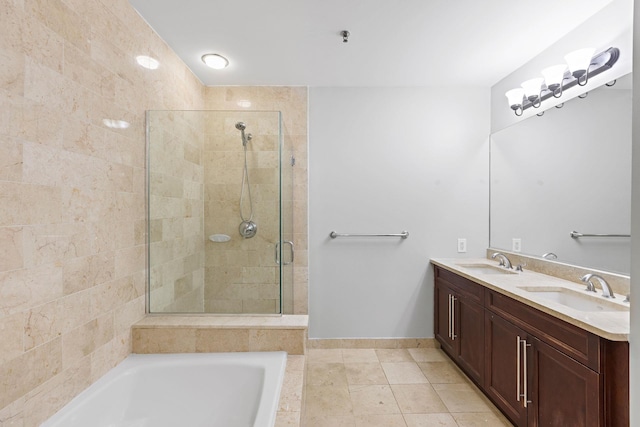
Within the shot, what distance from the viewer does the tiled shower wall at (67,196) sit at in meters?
1.22

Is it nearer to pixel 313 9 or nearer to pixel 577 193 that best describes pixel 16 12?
pixel 313 9

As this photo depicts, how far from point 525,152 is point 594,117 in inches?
25.3

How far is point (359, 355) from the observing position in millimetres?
3035

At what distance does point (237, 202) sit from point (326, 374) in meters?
1.52

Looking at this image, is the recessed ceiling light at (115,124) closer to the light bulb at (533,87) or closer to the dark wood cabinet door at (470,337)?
the dark wood cabinet door at (470,337)

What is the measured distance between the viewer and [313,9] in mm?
2006

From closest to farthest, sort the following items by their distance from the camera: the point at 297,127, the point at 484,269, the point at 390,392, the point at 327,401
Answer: the point at 327,401 < the point at 390,392 < the point at 484,269 < the point at 297,127

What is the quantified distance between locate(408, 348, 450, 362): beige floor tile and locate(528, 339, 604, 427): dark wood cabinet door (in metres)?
1.16

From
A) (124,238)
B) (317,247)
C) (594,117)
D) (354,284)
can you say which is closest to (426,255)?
(354,284)

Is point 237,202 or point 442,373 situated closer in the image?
point 237,202

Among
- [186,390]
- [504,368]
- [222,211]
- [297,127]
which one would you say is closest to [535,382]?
[504,368]

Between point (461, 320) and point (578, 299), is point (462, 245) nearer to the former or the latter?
point (461, 320)

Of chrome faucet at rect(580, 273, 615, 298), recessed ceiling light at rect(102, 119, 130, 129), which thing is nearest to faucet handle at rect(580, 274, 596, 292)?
chrome faucet at rect(580, 273, 615, 298)

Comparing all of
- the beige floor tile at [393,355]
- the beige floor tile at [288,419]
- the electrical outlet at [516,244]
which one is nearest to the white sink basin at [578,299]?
the electrical outlet at [516,244]
